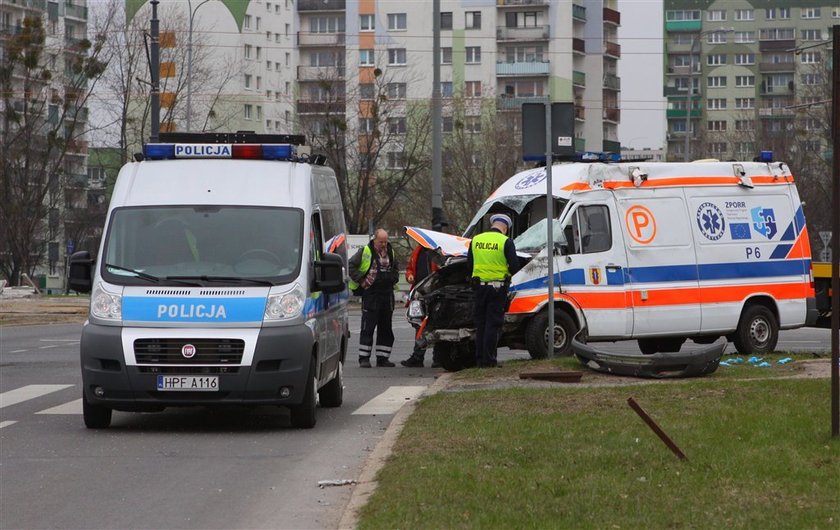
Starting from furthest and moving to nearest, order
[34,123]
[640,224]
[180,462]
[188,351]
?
[34,123] → [640,224] → [188,351] → [180,462]

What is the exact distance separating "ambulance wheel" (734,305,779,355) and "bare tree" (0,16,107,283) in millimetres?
43634

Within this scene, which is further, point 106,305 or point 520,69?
point 520,69

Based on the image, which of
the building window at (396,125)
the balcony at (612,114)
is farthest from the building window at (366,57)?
the building window at (396,125)

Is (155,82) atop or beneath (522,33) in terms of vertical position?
beneath

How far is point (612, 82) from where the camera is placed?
404 feet

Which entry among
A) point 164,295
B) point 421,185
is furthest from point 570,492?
point 421,185

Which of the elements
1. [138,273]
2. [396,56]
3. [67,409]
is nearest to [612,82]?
[396,56]

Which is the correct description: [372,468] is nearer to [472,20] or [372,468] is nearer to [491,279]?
[491,279]

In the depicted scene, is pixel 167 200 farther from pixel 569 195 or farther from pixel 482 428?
pixel 569 195

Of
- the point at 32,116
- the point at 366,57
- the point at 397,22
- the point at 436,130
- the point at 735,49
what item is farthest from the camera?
the point at 735,49

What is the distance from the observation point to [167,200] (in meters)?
13.9

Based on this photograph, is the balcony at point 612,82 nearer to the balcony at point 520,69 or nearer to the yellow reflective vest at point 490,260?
the balcony at point 520,69

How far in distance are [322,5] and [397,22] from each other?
9356 mm

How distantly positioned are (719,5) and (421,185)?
92.6 m
